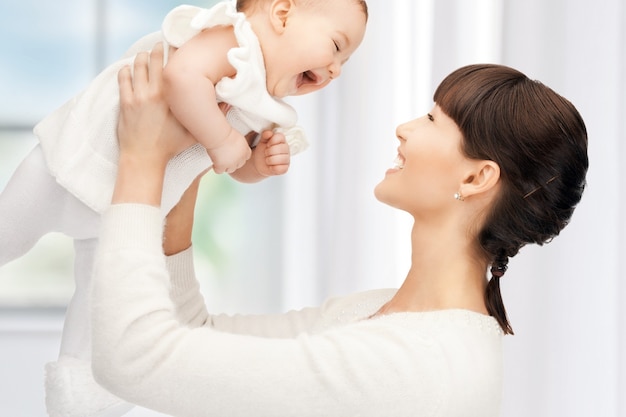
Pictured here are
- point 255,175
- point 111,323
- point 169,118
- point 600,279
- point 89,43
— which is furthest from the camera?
point 89,43

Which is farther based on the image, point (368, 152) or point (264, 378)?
point (368, 152)

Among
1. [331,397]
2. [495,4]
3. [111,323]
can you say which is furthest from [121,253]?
[495,4]

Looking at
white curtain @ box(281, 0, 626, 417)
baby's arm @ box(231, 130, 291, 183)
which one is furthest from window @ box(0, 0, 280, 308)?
baby's arm @ box(231, 130, 291, 183)

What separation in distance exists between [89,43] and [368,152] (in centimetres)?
121

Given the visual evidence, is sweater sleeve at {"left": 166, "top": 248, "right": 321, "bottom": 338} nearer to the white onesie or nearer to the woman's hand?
the white onesie

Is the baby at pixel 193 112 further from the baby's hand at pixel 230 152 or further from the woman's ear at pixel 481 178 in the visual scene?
the woman's ear at pixel 481 178

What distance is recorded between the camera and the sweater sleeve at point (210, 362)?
111 centimetres

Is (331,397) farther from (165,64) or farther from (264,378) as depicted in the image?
(165,64)

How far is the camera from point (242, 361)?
114cm

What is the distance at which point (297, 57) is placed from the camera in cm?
131

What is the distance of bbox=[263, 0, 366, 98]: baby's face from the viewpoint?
1.31m

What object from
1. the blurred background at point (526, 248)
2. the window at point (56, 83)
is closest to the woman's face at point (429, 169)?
the blurred background at point (526, 248)

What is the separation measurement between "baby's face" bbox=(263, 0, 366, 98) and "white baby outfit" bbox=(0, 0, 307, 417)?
0.03 m

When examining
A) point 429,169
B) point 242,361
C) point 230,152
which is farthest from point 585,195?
point 242,361
